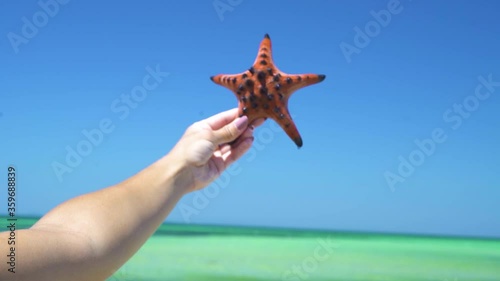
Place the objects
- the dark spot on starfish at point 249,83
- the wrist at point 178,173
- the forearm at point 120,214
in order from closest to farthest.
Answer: the forearm at point 120,214 < the wrist at point 178,173 < the dark spot on starfish at point 249,83

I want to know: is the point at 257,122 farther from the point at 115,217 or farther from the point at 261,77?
the point at 115,217

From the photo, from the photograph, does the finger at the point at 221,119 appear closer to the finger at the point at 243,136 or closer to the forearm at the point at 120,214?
the finger at the point at 243,136

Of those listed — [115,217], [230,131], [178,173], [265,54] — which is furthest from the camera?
[265,54]

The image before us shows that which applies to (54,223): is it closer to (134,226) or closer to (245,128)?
(134,226)

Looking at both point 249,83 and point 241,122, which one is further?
point 249,83

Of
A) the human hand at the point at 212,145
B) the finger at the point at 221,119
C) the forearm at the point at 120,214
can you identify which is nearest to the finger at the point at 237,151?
the human hand at the point at 212,145

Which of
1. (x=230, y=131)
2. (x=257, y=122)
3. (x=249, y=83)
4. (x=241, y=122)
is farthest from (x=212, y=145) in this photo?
(x=249, y=83)

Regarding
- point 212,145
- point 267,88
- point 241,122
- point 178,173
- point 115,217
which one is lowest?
point 115,217

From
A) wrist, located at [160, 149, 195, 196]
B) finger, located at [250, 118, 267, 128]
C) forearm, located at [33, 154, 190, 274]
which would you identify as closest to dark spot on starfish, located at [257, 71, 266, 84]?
finger, located at [250, 118, 267, 128]

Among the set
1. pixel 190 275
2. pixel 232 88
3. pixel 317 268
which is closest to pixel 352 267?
pixel 317 268
